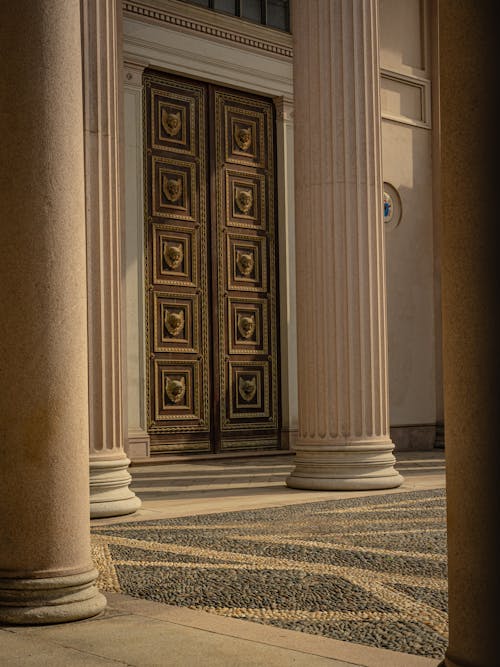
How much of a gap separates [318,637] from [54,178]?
238 centimetres

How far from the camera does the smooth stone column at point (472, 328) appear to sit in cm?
312

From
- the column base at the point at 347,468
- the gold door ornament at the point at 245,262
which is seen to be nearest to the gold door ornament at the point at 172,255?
the gold door ornament at the point at 245,262

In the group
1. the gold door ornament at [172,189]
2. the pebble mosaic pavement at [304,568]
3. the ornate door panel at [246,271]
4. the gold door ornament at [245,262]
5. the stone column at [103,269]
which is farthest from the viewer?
the gold door ornament at [245,262]

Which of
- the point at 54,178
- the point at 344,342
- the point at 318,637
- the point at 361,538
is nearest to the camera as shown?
the point at 318,637

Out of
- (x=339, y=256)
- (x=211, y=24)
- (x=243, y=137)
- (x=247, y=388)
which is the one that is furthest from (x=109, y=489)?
(x=211, y=24)

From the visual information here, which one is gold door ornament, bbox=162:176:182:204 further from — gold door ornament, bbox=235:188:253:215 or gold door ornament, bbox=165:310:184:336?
gold door ornament, bbox=165:310:184:336

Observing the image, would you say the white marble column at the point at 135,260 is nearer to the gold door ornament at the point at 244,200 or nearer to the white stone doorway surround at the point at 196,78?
the white stone doorway surround at the point at 196,78

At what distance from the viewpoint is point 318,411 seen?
38.3 feet

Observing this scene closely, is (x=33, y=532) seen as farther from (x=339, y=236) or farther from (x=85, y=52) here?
(x=339, y=236)

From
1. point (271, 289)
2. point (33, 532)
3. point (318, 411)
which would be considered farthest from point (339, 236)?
point (33, 532)

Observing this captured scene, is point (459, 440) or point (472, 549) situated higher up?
point (459, 440)

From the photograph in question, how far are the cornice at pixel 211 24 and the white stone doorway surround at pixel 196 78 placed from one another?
15 mm

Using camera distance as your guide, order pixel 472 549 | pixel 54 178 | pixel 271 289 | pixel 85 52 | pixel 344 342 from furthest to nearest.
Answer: pixel 271 289, pixel 344 342, pixel 85 52, pixel 54 178, pixel 472 549

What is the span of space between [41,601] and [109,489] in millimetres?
4447
